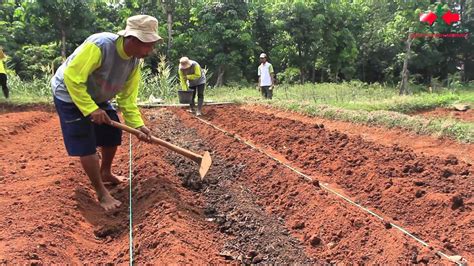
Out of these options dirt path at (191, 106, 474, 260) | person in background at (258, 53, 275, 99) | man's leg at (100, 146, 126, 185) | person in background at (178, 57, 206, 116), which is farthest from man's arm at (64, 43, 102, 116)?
person in background at (258, 53, 275, 99)

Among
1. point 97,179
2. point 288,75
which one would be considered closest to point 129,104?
point 97,179

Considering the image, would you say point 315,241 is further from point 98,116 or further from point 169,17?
point 169,17

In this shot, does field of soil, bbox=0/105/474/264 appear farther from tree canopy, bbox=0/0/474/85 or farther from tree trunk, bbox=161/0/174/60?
tree trunk, bbox=161/0/174/60

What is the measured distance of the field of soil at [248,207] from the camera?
118 inches

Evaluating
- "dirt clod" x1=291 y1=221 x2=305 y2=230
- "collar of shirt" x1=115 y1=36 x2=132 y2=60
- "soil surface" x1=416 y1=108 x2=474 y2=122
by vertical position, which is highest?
"collar of shirt" x1=115 y1=36 x2=132 y2=60

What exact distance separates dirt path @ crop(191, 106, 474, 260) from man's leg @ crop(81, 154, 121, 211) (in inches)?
87.1

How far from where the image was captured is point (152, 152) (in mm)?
5523

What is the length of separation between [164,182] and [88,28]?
55.2 feet

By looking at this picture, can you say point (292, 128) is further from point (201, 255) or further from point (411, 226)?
point (201, 255)

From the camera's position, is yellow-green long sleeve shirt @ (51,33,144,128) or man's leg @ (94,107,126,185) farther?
man's leg @ (94,107,126,185)

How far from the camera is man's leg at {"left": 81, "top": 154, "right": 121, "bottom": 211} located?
3.74 m

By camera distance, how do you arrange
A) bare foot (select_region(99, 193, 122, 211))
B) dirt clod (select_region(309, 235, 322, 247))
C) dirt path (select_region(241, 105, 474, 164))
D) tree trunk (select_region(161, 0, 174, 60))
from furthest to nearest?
tree trunk (select_region(161, 0, 174, 60)), dirt path (select_region(241, 105, 474, 164)), bare foot (select_region(99, 193, 122, 211)), dirt clod (select_region(309, 235, 322, 247))

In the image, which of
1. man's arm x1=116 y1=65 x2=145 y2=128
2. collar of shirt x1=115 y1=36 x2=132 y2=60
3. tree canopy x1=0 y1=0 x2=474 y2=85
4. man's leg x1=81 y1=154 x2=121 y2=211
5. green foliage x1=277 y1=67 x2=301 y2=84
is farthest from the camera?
green foliage x1=277 y1=67 x2=301 y2=84

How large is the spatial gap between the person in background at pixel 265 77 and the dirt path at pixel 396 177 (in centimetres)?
518
